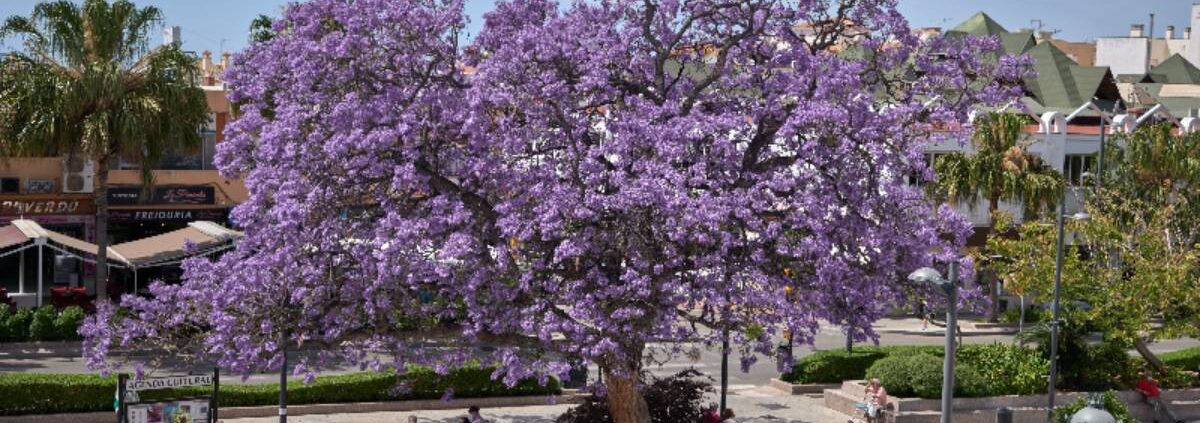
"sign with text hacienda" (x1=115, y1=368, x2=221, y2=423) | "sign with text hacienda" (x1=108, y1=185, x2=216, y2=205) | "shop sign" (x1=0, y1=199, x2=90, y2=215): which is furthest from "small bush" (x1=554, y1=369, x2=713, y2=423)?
"sign with text hacienda" (x1=108, y1=185, x2=216, y2=205)

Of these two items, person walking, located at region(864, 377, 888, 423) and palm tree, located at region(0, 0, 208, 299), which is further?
palm tree, located at region(0, 0, 208, 299)

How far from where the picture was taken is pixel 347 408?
102ft

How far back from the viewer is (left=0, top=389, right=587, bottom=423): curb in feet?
95.8

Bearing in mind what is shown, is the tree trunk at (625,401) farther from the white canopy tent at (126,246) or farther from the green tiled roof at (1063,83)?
the green tiled roof at (1063,83)

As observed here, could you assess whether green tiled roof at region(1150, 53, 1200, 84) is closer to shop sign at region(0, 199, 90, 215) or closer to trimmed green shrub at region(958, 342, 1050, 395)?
trimmed green shrub at region(958, 342, 1050, 395)

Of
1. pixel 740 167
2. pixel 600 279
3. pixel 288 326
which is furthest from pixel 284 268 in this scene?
pixel 740 167

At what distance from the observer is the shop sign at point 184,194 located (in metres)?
52.2

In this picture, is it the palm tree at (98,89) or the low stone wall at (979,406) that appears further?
the palm tree at (98,89)

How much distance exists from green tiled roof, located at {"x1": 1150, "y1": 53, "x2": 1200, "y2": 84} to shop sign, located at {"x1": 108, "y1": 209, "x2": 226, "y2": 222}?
59085 mm

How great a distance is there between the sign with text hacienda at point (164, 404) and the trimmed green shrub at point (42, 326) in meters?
13.9

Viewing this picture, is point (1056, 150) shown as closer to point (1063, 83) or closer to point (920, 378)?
point (1063, 83)

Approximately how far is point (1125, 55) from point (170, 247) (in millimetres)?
73315

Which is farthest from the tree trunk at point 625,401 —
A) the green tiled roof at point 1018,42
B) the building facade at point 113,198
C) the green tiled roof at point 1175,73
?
the green tiled roof at point 1175,73

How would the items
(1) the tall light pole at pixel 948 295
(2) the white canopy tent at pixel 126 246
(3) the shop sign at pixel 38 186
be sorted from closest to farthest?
(1) the tall light pole at pixel 948 295 → (2) the white canopy tent at pixel 126 246 → (3) the shop sign at pixel 38 186
